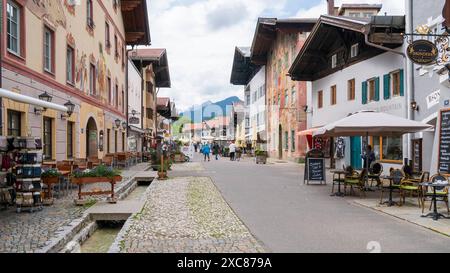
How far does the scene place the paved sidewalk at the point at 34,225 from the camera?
6305 millimetres

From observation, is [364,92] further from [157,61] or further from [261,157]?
[157,61]

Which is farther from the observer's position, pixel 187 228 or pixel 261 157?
pixel 261 157

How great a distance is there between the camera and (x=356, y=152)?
22.5 m

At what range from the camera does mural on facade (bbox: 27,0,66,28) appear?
12648 mm

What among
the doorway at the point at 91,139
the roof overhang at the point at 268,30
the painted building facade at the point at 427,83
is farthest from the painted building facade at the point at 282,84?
the painted building facade at the point at 427,83

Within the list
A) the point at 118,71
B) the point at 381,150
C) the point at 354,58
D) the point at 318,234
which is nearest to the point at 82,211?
the point at 318,234

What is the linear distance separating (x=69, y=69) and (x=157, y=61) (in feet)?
85.0

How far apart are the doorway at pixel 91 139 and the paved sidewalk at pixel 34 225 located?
1075 centimetres

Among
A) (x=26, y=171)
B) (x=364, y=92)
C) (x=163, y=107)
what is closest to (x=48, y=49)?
(x=26, y=171)

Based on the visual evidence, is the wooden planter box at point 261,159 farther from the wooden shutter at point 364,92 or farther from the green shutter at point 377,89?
the green shutter at point 377,89

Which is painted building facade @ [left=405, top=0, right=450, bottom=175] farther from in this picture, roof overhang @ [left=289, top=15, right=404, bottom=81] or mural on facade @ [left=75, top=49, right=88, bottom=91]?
mural on facade @ [left=75, top=49, right=88, bottom=91]

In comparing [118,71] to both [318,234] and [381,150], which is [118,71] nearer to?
[381,150]

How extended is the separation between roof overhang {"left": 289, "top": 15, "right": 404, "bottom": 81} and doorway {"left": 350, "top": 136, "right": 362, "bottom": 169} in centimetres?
383
